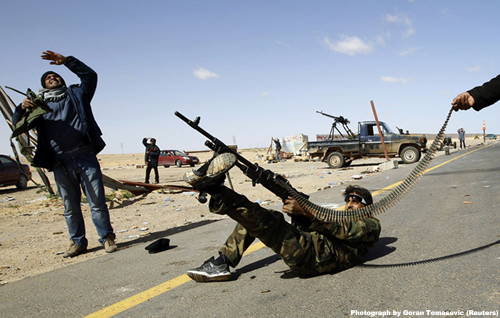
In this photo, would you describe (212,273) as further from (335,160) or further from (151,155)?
(335,160)

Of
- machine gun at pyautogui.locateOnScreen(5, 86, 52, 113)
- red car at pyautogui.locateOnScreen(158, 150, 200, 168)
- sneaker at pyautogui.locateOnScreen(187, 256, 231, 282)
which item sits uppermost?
machine gun at pyautogui.locateOnScreen(5, 86, 52, 113)

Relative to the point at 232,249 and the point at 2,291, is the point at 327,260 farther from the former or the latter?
the point at 2,291

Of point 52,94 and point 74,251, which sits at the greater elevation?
point 52,94

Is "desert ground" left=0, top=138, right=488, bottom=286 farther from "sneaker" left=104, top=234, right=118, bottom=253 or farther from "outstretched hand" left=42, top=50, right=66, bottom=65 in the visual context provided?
"outstretched hand" left=42, top=50, right=66, bottom=65

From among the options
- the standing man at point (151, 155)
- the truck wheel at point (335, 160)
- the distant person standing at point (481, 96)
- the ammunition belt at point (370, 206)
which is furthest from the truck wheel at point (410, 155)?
the distant person standing at point (481, 96)

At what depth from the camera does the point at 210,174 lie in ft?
8.87

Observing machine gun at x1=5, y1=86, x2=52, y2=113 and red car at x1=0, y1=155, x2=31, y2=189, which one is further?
red car at x1=0, y1=155, x2=31, y2=189

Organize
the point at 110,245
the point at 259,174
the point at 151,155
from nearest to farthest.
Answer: the point at 259,174 → the point at 110,245 → the point at 151,155

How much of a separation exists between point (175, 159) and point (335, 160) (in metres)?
16.3

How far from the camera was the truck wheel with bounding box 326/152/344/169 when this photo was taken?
1839 cm

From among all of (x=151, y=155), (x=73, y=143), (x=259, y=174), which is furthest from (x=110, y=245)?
(x=151, y=155)

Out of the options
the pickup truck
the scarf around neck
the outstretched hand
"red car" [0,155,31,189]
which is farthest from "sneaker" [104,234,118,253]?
the pickup truck

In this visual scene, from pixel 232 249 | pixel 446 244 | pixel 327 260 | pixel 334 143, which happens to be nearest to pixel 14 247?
pixel 232 249

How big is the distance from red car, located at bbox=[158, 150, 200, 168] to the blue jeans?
26056 mm
